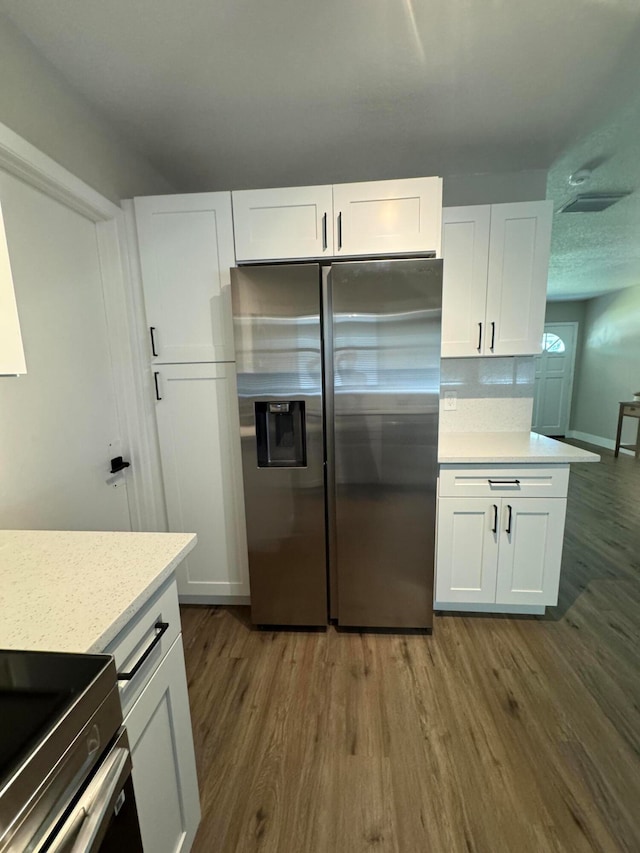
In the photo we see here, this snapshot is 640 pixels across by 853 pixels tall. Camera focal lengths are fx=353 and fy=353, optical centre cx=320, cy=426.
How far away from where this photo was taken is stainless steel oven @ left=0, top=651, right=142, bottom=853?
1.50 ft

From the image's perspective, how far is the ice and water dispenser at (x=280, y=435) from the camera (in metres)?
1.74

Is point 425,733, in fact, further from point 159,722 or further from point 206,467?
point 206,467

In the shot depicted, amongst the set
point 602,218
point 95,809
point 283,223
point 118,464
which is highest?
point 602,218

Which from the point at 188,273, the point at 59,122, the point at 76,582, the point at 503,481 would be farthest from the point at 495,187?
the point at 76,582

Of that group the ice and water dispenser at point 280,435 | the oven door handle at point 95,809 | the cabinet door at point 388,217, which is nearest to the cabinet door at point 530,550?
the ice and water dispenser at point 280,435

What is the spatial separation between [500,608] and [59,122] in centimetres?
314

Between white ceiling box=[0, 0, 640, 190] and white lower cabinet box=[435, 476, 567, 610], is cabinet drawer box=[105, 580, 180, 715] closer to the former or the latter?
white lower cabinet box=[435, 476, 567, 610]

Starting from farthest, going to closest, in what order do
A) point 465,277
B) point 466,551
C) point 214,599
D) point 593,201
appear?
point 593,201 → point 214,599 → point 465,277 → point 466,551

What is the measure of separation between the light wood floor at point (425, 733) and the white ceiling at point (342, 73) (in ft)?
8.59

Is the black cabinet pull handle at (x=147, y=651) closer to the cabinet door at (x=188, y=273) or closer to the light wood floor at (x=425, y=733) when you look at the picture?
the light wood floor at (x=425, y=733)

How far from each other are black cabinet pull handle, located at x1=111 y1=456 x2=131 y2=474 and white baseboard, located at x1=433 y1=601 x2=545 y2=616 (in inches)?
74.1

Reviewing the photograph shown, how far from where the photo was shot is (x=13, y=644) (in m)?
0.64

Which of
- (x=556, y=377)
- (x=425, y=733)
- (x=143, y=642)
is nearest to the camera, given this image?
(x=143, y=642)

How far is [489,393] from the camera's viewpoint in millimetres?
2361
